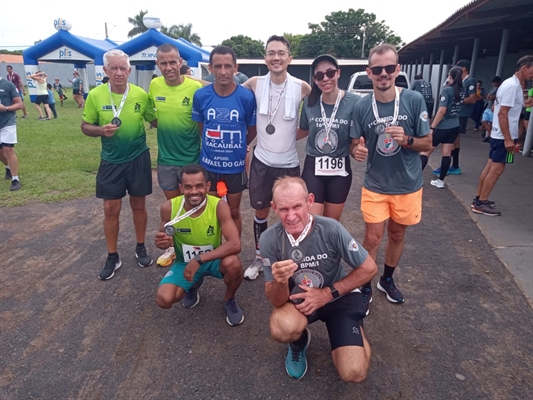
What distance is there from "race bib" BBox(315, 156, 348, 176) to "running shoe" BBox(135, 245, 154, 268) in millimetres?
2039

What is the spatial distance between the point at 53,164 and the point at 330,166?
729cm

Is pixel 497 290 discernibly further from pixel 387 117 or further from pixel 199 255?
pixel 199 255

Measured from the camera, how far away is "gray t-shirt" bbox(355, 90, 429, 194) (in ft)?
→ 10.2

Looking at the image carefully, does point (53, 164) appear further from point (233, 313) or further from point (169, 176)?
point (233, 313)

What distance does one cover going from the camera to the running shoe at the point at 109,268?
3.91 m

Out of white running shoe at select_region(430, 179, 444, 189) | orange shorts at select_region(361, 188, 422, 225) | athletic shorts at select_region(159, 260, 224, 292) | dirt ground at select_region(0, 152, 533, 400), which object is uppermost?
orange shorts at select_region(361, 188, 422, 225)

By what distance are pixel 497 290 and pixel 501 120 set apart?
2490mm

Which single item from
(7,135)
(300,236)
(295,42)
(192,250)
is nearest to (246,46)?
(295,42)

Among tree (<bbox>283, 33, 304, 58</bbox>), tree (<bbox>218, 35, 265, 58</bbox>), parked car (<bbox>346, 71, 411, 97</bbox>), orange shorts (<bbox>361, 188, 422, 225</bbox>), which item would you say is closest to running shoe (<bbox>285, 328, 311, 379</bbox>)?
orange shorts (<bbox>361, 188, 422, 225</bbox>)

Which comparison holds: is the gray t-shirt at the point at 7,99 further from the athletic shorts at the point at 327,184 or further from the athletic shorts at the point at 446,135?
the athletic shorts at the point at 446,135

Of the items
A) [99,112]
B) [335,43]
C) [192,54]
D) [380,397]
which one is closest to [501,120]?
[380,397]

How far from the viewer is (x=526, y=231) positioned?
15.9ft

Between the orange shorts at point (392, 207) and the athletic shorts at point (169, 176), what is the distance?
1843 millimetres

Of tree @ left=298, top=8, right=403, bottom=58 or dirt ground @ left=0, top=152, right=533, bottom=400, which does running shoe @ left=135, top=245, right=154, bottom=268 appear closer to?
dirt ground @ left=0, top=152, right=533, bottom=400
